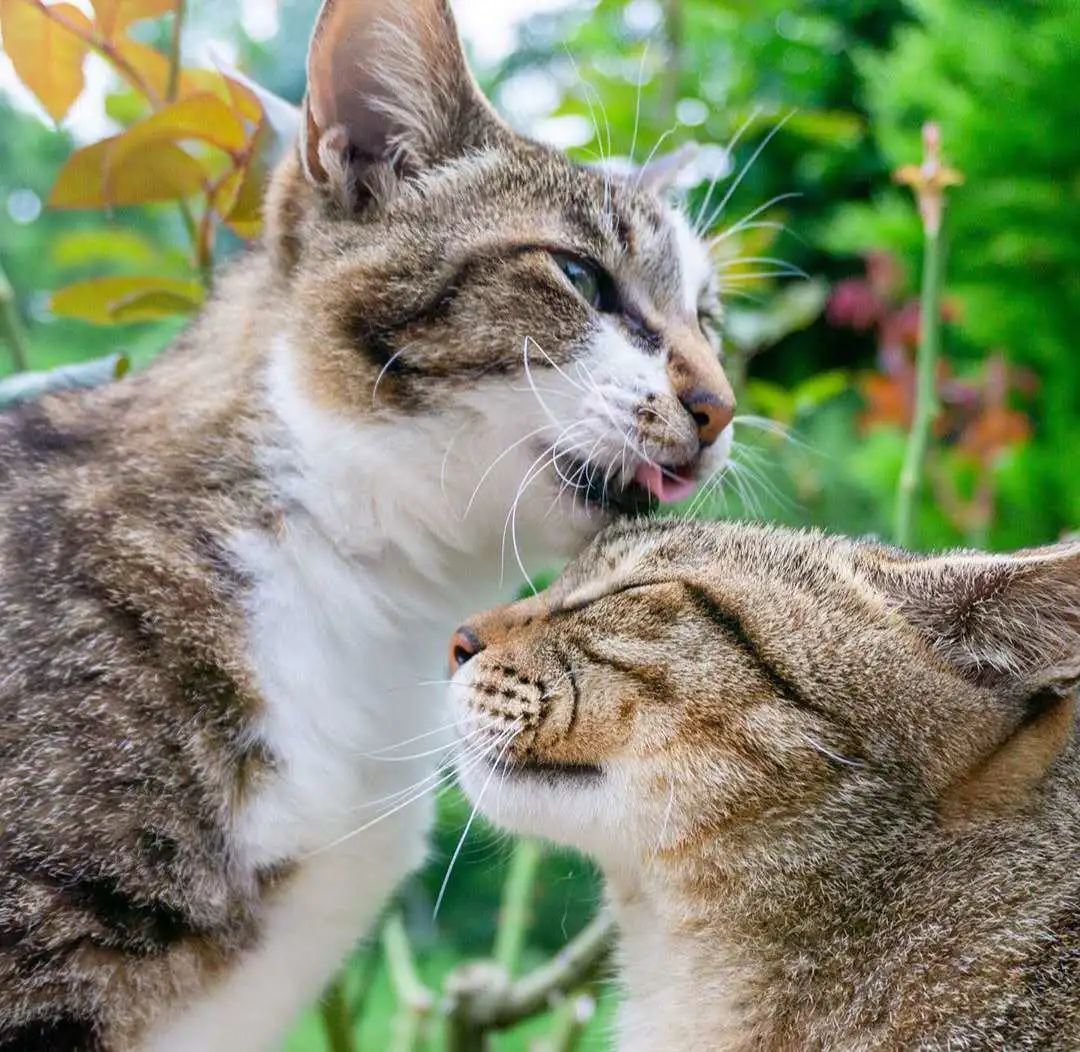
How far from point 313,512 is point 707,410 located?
0.35 m

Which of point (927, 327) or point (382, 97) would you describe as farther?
point (927, 327)

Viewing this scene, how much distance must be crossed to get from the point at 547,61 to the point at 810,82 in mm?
787

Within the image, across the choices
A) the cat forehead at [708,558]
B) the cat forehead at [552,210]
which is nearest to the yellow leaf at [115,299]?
the cat forehead at [552,210]

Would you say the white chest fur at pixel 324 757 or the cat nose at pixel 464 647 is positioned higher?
the cat nose at pixel 464 647

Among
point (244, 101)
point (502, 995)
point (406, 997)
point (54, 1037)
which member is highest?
point (244, 101)

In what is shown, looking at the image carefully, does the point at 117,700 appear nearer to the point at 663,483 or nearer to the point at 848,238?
the point at 663,483

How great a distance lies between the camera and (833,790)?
800 millimetres

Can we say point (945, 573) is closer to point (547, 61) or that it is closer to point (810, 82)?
point (547, 61)

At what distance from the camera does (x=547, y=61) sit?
2.35 m

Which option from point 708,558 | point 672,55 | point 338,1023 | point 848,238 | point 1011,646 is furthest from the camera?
point 848,238

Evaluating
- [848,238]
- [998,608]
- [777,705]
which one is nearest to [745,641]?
[777,705]

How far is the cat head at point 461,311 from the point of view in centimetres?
98

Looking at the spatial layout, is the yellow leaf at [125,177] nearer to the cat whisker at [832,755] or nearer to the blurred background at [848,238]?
the blurred background at [848,238]

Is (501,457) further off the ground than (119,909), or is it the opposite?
(501,457)
